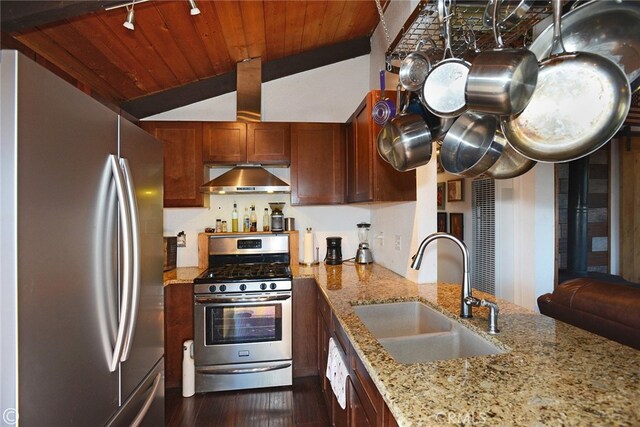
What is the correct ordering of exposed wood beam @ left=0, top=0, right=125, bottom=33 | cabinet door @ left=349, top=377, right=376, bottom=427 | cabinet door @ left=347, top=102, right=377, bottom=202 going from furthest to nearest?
cabinet door @ left=347, top=102, right=377, bottom=202 < exposed wood beam @ left=0, top=0, right=125, bottom=33 < cabinet door @ left=349, top=377, right=376, bottom=427

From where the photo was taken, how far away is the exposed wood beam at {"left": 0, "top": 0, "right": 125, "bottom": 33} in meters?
1.44

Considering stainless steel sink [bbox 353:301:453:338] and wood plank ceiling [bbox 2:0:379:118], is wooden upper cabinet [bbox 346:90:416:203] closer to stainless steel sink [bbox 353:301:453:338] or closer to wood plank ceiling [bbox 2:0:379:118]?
stainless steel sink [bbox 353:301:453:338]

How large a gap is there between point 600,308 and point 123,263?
83.1 inches

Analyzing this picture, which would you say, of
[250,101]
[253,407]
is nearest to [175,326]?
[253,407]

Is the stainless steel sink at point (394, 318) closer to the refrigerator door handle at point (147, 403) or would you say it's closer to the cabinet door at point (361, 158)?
the cabinet door at point (361, 158)

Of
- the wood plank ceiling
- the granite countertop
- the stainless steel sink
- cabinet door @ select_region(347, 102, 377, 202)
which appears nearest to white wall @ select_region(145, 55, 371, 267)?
the wood plank ceiling

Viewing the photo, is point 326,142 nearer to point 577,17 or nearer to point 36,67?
point 577,17

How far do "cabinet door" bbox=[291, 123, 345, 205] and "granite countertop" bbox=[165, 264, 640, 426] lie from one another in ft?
5.55

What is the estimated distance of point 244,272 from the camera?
2.62 m

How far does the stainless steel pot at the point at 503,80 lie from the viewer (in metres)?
0.85

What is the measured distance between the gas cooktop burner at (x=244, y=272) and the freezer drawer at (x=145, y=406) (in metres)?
0.90

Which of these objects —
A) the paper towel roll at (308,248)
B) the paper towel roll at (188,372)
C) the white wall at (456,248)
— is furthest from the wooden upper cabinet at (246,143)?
the white wall at (456,248)

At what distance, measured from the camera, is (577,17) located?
1.01 metres

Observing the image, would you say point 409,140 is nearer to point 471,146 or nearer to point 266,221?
point 471,146
